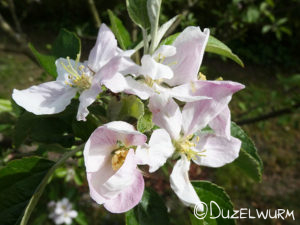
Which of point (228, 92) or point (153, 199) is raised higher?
point (228, 92)

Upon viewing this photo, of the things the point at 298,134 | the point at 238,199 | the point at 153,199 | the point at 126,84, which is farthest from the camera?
the point at 298,134

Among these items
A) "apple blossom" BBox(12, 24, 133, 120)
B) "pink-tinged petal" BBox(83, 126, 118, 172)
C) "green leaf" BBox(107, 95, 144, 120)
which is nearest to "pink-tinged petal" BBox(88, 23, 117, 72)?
"apple blossom" BBox(12, 24, 133, 120)

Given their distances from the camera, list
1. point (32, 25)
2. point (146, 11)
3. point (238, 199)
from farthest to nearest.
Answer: point (32, 25) < point (238, 199) < point (146, 11)

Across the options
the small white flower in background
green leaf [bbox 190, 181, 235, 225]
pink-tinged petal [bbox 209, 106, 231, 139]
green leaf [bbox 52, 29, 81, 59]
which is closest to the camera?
pink-tinged petal [bbox 209, 106, 231, 139]

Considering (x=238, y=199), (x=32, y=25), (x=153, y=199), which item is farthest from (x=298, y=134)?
(x=32, y=25)

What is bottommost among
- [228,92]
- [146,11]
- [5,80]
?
[5,80]

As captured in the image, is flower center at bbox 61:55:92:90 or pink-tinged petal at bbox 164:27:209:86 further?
flower center at bbox 61:55:92:90

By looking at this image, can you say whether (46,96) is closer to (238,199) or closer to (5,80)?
(238,199)

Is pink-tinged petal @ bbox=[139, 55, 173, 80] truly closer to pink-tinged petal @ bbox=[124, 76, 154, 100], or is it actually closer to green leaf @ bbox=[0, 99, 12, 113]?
pink-tinged petal @ bbox=[124, 76, 154, 100]
